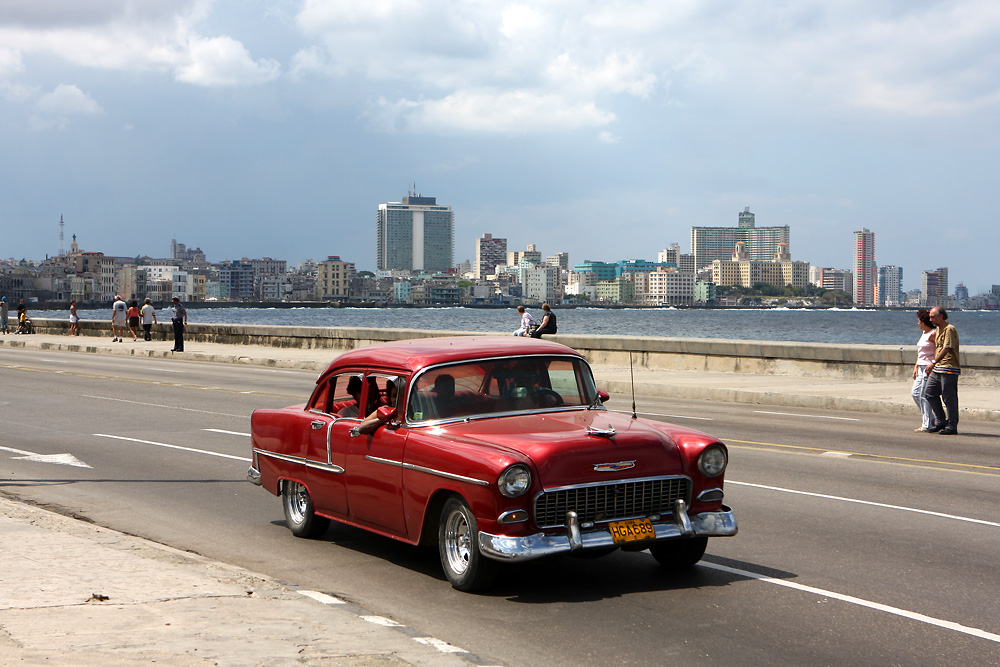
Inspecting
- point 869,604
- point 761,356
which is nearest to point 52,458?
point 869,604

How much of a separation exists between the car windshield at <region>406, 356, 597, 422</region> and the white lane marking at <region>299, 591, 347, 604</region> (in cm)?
136

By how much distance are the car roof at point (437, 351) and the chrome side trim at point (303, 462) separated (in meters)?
0.79

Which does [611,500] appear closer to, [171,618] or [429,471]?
[429,471]

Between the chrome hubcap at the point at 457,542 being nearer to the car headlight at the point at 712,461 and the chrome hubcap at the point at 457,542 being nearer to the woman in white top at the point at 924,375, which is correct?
the car headlight at the point at 712,461

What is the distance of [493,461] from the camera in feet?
21.7

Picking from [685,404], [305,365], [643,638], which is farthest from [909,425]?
[305,365]

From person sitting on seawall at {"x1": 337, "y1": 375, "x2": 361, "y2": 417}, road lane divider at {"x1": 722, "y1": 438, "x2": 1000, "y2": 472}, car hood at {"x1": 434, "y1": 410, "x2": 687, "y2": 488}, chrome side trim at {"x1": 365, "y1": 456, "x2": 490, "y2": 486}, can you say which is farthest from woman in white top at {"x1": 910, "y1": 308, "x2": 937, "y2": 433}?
chrome side trim at {"x1": 365, "y1": 456, "x2": 490, "y2": 486}

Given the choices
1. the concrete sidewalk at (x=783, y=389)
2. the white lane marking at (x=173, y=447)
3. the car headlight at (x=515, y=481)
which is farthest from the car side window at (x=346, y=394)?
the concrete sidewalk at (x=783, y=389)

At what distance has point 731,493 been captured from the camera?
10625 mm

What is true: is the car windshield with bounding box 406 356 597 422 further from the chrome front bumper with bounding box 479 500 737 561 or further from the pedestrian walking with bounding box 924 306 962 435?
the pedestrian walking with bounding box 924 306 962 435

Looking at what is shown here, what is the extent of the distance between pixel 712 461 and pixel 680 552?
782 mm

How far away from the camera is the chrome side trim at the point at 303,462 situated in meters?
8.20

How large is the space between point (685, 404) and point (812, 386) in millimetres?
3491

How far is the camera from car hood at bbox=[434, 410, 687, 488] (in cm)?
666
